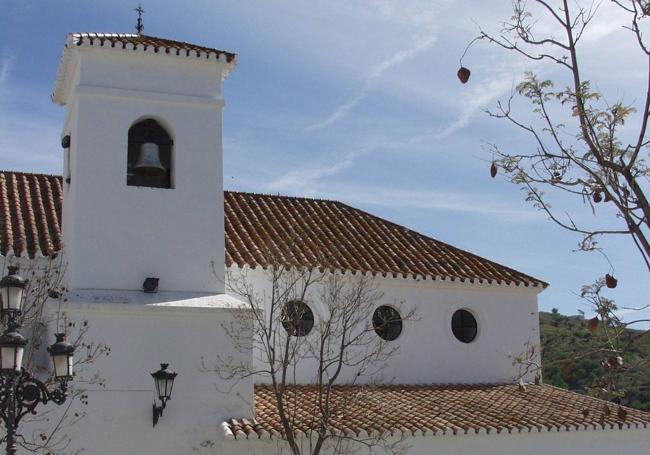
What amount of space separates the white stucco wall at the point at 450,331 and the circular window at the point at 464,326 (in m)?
0.11

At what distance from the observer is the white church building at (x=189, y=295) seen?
12.3 metres

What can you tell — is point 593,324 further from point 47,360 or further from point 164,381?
point 47,360

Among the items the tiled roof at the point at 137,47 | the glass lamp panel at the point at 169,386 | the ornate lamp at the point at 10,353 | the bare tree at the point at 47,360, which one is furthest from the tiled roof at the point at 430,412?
the tiled roof at the point at 137,47

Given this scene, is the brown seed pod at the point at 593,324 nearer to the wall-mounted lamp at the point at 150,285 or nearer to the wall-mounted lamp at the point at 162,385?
the wall-mounted lamp at the point at 162,385

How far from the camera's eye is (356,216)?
63.3 feet

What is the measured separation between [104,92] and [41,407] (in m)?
4.78

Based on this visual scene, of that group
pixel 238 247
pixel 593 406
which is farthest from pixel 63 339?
pixel 593 406

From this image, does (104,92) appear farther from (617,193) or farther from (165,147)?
(617,193)

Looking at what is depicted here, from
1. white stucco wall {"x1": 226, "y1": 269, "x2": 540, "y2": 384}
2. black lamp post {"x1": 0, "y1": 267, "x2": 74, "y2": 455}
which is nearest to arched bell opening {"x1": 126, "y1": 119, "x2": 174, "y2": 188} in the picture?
white stucco wall {"x1": 226, "y1": 269, "x2": 540, "y2": 384}

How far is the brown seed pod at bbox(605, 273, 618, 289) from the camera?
6395 mm

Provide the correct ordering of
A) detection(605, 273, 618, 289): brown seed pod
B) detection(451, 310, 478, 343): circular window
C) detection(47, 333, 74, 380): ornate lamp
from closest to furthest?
1. detection(605, 273, 618, 289): brown seed pod
2. detection(47, 333, 74, 380): ornate lamp
3. detection(451, 310, 478, 343): circular window

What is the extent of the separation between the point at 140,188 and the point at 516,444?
7398 millimetres

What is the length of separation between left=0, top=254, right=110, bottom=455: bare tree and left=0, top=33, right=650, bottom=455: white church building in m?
0.14

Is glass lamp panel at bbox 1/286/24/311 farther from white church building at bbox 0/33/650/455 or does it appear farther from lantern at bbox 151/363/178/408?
lantern at bbox 151/363/178/408
